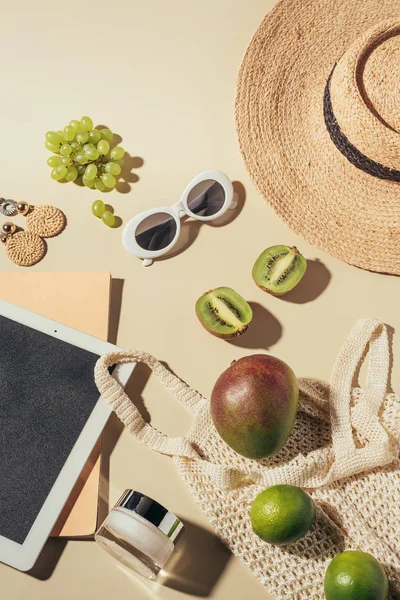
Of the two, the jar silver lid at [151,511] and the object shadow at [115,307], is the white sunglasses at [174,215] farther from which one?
the jar silver lid at [151,511]

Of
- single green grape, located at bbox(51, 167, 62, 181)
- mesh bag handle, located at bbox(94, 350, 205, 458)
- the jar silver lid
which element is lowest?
the jar silver lid

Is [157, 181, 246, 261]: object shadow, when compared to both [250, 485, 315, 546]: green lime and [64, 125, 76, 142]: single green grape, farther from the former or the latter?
[250, 485, 315, 546]: green lime

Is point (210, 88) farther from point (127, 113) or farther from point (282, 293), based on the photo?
point (282, 293)

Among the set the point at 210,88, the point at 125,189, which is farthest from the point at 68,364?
the point at 210,88

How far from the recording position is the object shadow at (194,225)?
96 cm

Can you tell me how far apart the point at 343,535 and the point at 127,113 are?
75 cm

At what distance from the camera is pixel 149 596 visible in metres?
0.82

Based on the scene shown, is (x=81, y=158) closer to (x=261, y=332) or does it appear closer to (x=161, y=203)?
(x=161, y=203)

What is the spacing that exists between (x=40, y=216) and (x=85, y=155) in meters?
0.12

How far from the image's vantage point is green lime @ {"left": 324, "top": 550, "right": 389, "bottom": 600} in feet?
2.28

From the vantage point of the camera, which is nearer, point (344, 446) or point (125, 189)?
point (344, 446)

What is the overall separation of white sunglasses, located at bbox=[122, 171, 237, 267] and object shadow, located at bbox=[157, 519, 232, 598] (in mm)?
413

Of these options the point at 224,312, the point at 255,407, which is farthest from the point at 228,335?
the point at 255,407

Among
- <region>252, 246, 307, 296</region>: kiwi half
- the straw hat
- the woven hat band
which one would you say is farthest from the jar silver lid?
the woven hat band
